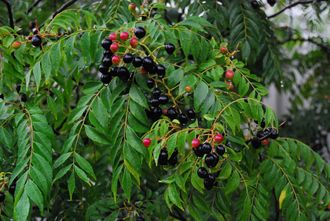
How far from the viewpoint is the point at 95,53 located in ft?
6.89

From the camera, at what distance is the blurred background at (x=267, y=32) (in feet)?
8.81

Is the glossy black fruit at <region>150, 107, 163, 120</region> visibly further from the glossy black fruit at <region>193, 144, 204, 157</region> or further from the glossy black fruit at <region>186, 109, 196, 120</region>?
the glossy black fruit at <region>193, 144, 204, 157</region>

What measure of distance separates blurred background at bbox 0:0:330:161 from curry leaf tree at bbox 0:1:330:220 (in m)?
0.19

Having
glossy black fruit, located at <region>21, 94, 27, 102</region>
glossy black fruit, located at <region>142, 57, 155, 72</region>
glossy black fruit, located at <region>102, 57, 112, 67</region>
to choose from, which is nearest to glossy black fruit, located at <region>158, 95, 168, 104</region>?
glossy black fruit, located at <region>142, 57, 155, 72</region>

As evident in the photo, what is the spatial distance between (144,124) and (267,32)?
1.16 meters

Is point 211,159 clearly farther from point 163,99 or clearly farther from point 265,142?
point 265,142

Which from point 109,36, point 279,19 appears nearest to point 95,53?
point 109,36

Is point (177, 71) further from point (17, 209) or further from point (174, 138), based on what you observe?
point (17, 209)

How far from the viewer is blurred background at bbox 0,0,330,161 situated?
269 cm

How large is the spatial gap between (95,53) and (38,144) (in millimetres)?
400

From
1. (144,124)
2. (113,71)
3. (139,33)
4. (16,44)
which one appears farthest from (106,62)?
(16,44)

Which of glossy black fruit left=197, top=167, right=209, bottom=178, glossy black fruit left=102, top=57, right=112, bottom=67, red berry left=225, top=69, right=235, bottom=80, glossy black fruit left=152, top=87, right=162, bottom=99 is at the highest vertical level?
glossy black fruit left=102, top=57, right=112, bottom=67

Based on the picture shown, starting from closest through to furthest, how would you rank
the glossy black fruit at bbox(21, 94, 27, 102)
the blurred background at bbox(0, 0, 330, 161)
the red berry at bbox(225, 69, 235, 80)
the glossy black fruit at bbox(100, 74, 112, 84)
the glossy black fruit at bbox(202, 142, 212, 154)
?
the glossy black fruit at bbox(202, 142, 212, 154) < the glossy black fruit at bbox(100, 74, 112, 84) < the red berry at bbox(225, 69, 235, 80) < the glossy black fruit at bbox(21, 94, 27, 102) < the blurred background at bbox(0, 0, 330, 161)

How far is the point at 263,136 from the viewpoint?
7.41ft
